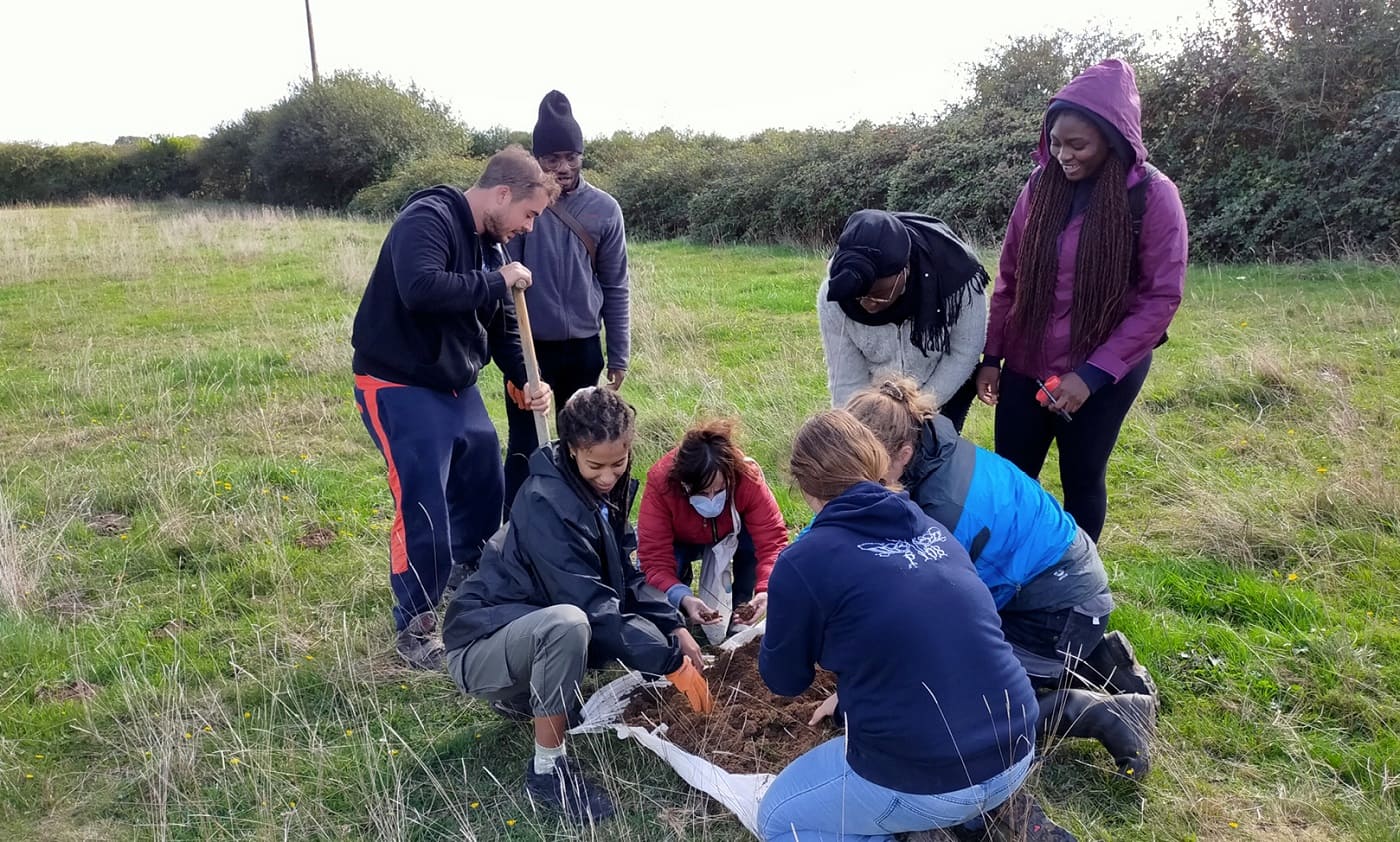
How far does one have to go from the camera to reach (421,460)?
3.47 metres

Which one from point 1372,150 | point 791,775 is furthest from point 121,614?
point 1372,150

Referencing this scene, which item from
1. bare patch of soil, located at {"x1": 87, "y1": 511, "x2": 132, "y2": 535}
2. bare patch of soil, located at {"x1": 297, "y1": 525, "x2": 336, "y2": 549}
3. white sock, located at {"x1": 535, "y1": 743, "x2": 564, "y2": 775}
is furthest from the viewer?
bare patch of soil, located at {"x1": 87, "y1": 511, "x2": 132, "y2": 535}

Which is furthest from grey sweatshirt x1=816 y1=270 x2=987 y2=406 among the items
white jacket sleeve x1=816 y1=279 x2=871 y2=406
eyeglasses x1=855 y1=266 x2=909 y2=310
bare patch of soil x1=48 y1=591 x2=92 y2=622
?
bare patch of soil x1=48 y1=591 x2=92 y2=622

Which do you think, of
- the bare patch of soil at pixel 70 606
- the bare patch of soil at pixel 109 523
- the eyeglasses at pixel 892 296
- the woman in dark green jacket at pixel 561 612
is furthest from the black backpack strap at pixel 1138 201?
the bare patch of soil at pixel 109 523

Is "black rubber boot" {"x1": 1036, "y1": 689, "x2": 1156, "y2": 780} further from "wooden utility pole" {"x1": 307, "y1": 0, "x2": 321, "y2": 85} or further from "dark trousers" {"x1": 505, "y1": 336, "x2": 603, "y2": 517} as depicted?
"wooden utility pole" {"x1": 307, "y1": 0, "x2": 321, "y2": 85}

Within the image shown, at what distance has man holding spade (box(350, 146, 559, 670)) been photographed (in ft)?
11.0

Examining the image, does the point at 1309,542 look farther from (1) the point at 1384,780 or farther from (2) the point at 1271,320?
(2) the point at 1271,320

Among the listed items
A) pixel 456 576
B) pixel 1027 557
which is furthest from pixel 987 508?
pixel 456 576

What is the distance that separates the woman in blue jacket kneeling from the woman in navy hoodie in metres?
0.32

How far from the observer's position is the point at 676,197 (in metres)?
19.9

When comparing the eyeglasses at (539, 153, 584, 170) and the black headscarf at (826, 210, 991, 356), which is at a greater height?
the eyeglasses at (539, 153, 584, 170)

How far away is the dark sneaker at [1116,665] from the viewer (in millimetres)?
2904

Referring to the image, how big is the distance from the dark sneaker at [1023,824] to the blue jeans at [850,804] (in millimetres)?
124

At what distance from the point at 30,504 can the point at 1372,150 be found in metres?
12.1
